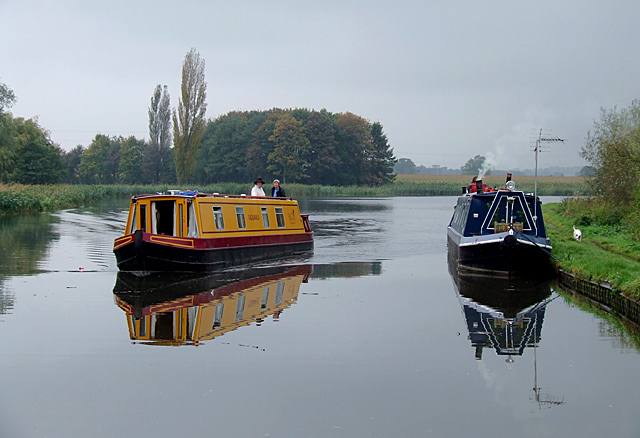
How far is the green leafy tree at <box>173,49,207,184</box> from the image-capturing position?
69.7 meters

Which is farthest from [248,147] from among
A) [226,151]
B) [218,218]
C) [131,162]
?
[218,218]

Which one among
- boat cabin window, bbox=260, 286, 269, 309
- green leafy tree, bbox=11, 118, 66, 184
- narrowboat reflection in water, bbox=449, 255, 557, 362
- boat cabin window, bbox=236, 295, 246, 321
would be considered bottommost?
narrowboat reflection in water, bbox=449, 255, 557, 362

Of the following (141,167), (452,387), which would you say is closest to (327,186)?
(141,167)

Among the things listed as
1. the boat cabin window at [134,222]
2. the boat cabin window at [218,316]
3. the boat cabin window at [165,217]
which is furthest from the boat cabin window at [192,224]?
the boat cabin window at [218,316]

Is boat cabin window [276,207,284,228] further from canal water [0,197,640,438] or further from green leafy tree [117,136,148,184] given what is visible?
green leafy tree [117,136,148,184]

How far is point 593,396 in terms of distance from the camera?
7512 millimetres

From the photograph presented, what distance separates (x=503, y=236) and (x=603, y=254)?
2.32 meters

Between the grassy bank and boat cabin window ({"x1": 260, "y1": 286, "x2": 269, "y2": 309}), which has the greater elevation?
the grassy bank

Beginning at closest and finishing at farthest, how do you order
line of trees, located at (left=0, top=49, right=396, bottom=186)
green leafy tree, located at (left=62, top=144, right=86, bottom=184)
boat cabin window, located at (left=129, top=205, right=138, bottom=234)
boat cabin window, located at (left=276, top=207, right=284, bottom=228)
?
boat cabin window, located at (left=129, top=205, right=138, bottom=234), boat cabin window, located at (left=276, top=207, right=284, bottom=228), line of trees, located at (left=0, top=49, right=396, bottom=186), green leafy tree, located at (left=62, top=144, right=86, bottom=184)

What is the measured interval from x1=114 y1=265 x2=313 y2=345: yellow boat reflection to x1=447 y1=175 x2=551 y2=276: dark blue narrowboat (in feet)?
12.7

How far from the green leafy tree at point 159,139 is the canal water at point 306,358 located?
68.7 meters

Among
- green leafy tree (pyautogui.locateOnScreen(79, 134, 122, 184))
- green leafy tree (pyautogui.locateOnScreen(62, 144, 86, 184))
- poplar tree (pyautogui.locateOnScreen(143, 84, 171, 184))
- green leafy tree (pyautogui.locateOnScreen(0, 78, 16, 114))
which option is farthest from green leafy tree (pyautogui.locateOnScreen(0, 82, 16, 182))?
green leafy tree (pyautogui.locateOnScreen(62, 144, 86, 184))

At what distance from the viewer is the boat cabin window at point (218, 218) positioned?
16.9m

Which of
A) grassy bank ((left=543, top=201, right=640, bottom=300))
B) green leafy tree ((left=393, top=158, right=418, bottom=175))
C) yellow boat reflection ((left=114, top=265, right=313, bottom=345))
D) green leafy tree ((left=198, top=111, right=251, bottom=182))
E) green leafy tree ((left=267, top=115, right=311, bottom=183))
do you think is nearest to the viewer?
yellow boat reflection ((left=114, top=265, right=313, bottom=345))
